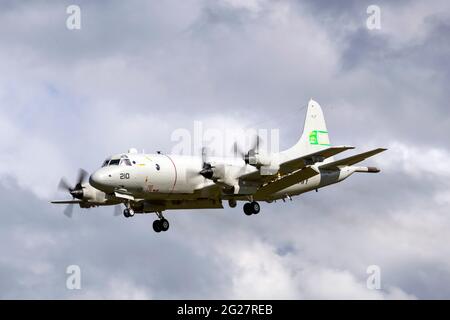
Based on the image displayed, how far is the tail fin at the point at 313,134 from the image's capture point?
62625 millimetres

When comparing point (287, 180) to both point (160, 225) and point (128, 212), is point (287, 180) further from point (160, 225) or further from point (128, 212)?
point (128, 212)

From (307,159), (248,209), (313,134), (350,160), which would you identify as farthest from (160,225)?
(350,160)

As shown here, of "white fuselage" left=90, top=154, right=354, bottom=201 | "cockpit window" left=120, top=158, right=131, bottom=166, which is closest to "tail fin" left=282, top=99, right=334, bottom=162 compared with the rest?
"white fuselage" left=90, top=154, right=354, bottom=201

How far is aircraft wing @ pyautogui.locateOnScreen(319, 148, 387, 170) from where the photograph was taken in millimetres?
52694

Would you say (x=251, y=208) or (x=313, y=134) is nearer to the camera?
(x=251, y=208)

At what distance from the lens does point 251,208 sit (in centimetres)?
5688

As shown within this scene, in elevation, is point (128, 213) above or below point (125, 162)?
below

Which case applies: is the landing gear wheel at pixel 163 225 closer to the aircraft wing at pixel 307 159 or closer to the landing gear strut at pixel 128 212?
the landing gear strut at pixel 128 212

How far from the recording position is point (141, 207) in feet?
193

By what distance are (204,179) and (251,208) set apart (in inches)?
139

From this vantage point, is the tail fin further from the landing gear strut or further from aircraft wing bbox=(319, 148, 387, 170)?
the landing gear strut

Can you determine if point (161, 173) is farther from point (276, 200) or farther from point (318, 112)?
point (318, 112)

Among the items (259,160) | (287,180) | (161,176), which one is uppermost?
(259,160)
